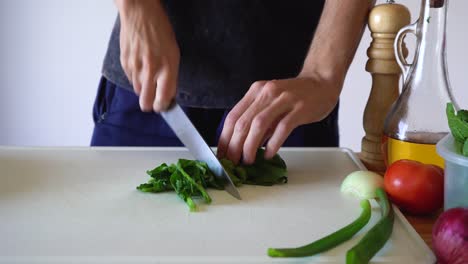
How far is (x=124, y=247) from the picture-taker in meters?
0.54

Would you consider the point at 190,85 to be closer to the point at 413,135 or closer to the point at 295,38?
the point at 295,38

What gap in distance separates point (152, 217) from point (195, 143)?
0.17 meters

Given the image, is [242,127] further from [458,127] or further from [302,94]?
[458,127]

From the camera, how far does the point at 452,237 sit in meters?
0.49

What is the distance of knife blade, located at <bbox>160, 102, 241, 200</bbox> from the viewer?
27.8 inches

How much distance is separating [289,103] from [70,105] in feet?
4.39

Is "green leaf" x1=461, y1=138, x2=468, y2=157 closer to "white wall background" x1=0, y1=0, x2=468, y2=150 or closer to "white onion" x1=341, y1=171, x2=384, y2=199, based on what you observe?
"white onion" x1=341, y1=171, x2=384, y2=199

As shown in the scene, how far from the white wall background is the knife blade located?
45.8 inches

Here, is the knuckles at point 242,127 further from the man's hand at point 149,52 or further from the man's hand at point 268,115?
the man's hand at point 149,52

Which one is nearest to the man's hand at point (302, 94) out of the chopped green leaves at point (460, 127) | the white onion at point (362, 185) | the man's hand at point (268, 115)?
the man's hand at point (268, 115)

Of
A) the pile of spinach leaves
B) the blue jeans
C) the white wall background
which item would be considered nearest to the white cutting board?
the pile of spinach leaves

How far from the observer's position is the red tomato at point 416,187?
0.62 metres

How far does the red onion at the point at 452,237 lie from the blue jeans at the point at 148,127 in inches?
19.2

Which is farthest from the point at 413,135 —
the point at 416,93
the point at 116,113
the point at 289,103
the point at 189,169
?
the point at 116,113
